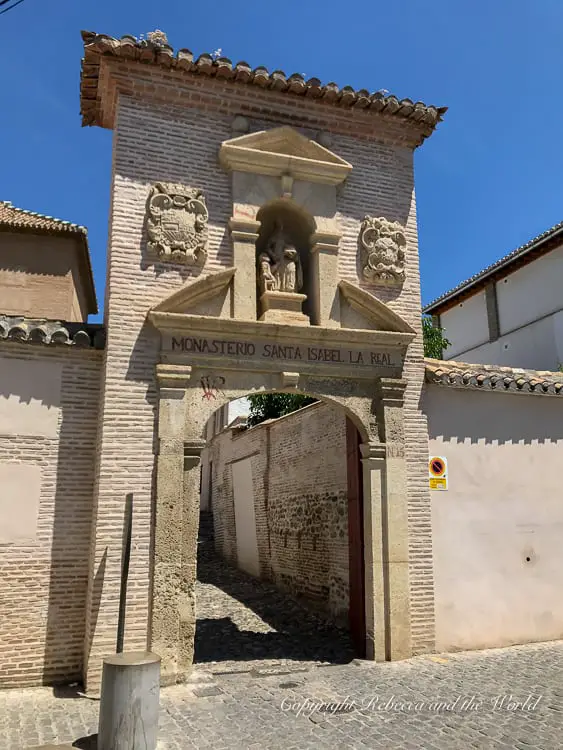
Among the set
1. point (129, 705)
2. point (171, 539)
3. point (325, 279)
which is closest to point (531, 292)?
point (325, 279)

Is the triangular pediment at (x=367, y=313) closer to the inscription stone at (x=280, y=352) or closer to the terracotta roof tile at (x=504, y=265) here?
the inscription stone at (x=280, y=352)

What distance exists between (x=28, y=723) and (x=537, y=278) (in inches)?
638

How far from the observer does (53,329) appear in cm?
678

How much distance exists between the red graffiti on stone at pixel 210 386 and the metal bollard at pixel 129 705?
2.87 m

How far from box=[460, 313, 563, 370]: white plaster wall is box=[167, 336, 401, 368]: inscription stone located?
10875 mm

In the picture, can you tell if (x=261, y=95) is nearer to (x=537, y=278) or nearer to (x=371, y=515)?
(x=371, y=515)

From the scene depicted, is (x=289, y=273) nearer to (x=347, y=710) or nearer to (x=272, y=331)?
(x=272, y=331)

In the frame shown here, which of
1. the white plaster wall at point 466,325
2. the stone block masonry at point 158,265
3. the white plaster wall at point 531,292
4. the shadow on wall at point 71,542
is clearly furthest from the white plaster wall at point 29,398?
the white plaster wall at point 466,325

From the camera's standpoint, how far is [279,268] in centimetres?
773

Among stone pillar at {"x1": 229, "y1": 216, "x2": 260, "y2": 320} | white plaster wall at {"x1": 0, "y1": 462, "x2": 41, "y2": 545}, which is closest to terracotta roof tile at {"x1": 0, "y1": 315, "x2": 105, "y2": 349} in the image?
white plaster wall at {"x1": 0, "y1": 462, "x2": 41, "y2": 545}

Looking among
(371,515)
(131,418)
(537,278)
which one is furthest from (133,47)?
(537,278)

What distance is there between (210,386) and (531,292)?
1347cm

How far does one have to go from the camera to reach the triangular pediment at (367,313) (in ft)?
25.5

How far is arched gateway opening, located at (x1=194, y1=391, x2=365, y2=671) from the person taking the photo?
8.13 m
